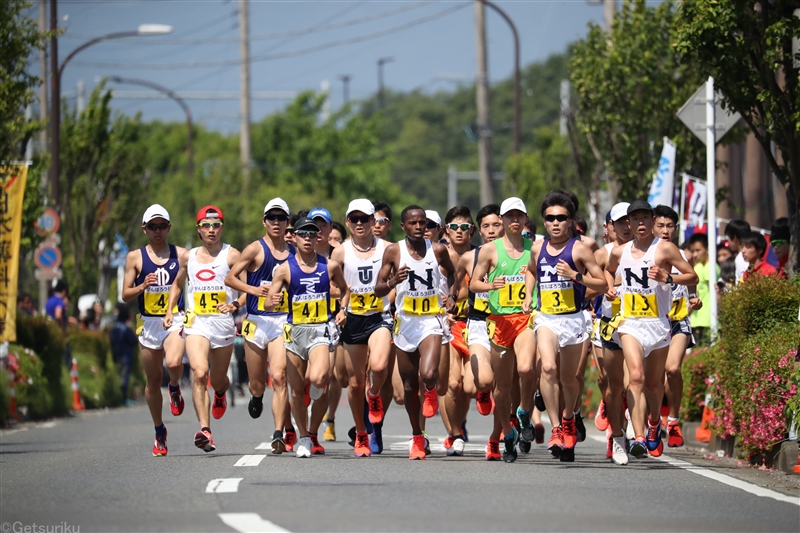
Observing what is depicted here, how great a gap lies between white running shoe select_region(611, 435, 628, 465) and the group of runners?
0.02 metres

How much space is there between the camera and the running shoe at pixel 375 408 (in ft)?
45.5

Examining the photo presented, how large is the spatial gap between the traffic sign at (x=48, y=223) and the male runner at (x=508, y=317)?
16388mm

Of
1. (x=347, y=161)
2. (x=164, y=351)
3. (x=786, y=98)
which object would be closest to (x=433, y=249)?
(x=164, y=351)

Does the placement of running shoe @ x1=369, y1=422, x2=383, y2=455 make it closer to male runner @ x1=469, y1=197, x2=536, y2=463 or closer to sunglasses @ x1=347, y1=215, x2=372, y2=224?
male runner @ x1=469, y1=197, x2=536, y2=463

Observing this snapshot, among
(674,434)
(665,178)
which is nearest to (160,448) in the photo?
(674,434)

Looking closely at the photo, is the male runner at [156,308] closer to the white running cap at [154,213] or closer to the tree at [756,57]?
the white running cap at [154,213]

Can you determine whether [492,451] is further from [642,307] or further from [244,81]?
[244,81]

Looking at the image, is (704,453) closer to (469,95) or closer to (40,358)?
(40,358)

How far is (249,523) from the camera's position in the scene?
891 cm

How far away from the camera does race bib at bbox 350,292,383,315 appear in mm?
13906

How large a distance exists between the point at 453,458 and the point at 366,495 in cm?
382

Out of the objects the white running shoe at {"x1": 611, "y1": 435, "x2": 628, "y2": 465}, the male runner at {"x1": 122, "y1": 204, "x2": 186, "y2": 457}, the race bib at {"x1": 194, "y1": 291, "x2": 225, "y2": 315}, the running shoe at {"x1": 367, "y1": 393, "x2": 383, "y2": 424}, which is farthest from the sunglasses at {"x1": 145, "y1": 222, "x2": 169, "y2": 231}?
the white running shoe at {"x1": 611, "y1": 435, "x2": 628, "y2": 465}

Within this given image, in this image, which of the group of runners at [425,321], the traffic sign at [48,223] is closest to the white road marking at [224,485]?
the group of runners at [425,321]

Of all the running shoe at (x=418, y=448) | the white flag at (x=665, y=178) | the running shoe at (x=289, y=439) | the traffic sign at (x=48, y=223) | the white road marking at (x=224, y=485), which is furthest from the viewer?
the traffic sign at (x=48, y=223)
